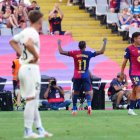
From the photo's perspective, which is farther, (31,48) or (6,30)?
→ (6,30)

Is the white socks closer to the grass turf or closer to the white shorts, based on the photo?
the white shorts

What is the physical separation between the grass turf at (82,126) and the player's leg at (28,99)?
23 centimetres

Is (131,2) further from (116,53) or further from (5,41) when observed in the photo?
(5,41)

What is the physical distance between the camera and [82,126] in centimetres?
1692

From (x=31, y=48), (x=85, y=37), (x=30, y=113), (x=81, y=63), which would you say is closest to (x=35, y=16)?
(x=31, y=48)

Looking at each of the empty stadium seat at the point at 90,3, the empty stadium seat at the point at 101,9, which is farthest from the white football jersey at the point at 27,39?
the empty stadium seat at the point at 90,3

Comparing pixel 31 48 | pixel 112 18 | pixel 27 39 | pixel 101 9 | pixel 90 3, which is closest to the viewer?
pixel 31 48

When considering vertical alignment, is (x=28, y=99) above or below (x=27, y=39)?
below

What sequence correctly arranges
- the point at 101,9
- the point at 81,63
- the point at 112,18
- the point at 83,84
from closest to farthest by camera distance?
1. the point at 81,63
2. the point at 83,84
3. the point at 112,18
4. the point at 101,9

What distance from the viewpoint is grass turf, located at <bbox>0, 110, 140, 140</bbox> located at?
14721 millimetres

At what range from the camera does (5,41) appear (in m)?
30.5

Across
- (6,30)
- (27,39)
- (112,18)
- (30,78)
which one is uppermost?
(27,39)

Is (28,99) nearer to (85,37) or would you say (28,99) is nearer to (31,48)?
(31,48)

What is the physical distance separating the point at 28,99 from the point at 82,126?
2.94 meters
